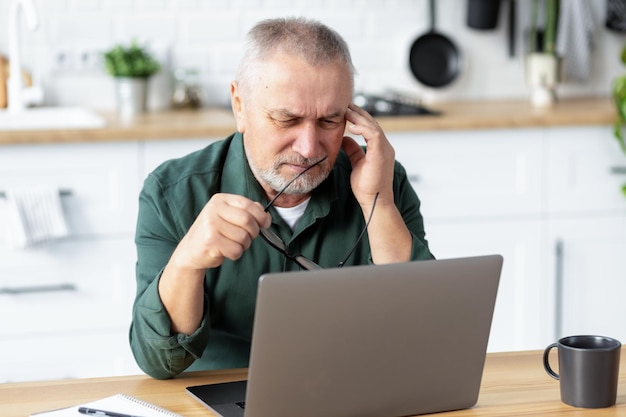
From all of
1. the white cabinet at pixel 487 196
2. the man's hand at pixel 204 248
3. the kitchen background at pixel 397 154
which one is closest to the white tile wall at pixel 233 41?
the kitchen background at pixel 397 154

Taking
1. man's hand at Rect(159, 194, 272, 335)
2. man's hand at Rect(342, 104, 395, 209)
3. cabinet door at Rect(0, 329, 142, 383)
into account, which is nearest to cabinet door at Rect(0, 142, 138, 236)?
cabinet door at Rect(0, 329, 142, 383)

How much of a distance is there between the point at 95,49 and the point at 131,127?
0.71 metres

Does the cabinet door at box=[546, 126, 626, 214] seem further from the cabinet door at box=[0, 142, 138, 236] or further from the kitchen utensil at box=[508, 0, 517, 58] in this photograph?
the cabinet door at box=[0, 142, 138, 236]

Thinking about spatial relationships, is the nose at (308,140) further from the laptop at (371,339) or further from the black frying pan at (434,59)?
the black frying pan at (434,59)

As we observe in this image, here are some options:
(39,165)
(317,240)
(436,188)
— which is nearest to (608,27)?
(436,188)

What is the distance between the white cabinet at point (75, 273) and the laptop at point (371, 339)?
1651 mm

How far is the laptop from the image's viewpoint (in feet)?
4.02

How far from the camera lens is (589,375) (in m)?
1.41

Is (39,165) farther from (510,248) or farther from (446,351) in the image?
(446,351)

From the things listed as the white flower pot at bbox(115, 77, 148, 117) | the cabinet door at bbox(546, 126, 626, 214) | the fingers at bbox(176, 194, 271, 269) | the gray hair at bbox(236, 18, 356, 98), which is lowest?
the cabinet door at bbox(546, 126, 626, 214)

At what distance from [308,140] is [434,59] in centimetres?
226

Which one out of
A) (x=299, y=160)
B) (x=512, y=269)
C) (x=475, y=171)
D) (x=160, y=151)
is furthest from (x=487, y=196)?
(x=299, y=160)

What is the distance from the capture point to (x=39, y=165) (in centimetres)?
292

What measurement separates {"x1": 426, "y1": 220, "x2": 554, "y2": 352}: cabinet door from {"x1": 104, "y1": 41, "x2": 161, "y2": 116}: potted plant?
1032 millimetres
